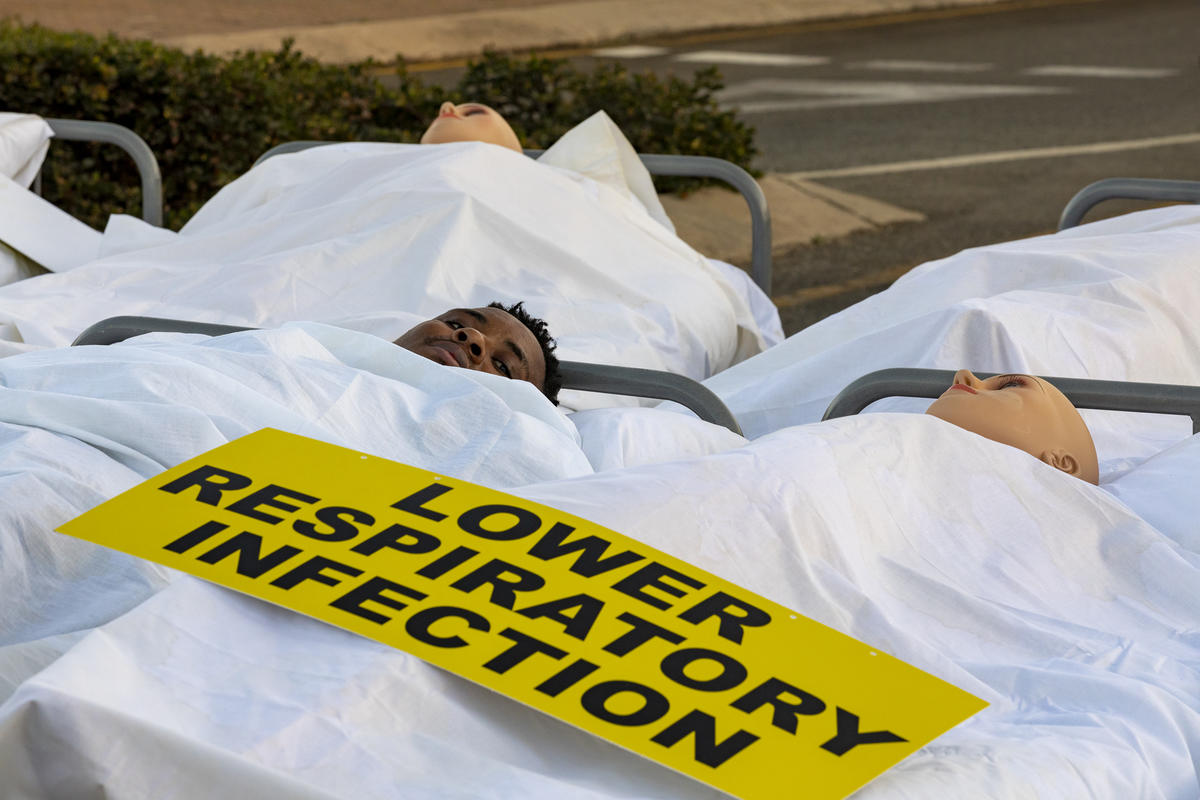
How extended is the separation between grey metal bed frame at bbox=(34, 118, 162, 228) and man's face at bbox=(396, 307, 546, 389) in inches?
81.9

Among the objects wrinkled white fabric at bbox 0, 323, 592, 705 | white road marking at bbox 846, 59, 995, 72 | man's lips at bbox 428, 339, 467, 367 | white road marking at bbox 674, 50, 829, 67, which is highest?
wrinkled white fabric at bbox 0, 323, 592, 705

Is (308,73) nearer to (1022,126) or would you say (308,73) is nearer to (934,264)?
(934,264)

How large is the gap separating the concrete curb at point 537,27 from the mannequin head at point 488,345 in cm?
835

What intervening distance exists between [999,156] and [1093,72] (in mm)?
3379

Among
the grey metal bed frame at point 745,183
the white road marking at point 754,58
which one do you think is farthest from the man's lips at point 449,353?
the white road marking at point 754,58

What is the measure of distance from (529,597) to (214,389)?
0.85 m

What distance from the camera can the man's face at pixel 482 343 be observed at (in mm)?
2879

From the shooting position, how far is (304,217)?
4227 mm

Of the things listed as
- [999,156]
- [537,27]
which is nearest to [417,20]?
[537,27]

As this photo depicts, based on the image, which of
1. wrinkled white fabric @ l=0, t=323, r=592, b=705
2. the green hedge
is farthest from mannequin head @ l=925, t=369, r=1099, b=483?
the green hedge

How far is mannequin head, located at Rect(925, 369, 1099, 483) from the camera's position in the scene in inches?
96.6

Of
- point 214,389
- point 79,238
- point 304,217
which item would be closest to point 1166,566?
point 214,389

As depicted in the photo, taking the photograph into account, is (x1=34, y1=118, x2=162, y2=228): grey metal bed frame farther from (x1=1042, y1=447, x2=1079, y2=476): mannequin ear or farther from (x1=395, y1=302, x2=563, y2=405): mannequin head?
(x1=1042, y1=447, x2=1079, y2=476): mannequin ear

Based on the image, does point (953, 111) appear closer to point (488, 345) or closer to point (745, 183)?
point (745, 183)
